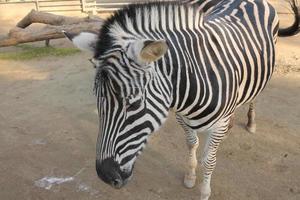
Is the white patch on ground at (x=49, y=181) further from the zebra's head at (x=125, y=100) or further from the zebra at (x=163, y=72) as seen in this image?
the zebra's head at (x=125, y=100)

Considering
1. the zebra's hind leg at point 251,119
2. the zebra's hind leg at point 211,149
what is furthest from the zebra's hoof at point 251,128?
the zebra's hind leg at point 211,149

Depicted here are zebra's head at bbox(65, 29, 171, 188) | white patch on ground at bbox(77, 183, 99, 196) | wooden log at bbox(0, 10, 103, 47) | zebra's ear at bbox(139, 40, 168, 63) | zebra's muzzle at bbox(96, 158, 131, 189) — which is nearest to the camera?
zebra's ear at bbox(139, 40, 168, 63)

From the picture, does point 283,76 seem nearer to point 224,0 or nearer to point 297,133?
point 297,133

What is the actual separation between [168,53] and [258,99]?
372cm

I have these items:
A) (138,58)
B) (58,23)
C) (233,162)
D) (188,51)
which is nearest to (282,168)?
(233,162)

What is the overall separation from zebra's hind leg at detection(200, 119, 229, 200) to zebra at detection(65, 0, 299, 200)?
0.01m

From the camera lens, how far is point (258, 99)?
5941mm

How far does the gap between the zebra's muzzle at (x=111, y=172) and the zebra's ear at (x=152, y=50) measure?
723 millimetres

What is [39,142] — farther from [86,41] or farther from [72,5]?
[72,5]

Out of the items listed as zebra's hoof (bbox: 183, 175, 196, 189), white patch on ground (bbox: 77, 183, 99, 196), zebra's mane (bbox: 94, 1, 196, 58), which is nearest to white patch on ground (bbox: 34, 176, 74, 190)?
white patch on ground (bbox: 77, 183, 99, 196)

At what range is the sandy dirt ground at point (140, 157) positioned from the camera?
4023 millimetres

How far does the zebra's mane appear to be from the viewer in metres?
→ 2.39

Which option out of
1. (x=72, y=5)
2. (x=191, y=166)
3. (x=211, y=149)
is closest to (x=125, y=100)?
(x=211, y=149)

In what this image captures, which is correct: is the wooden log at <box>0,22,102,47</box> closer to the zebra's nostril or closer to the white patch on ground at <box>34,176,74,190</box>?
the white patch on ground at <box>34,176,74,190</box>
